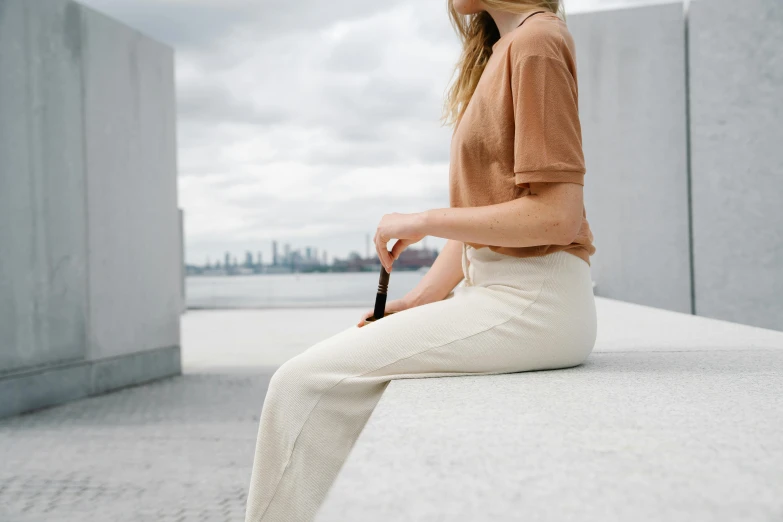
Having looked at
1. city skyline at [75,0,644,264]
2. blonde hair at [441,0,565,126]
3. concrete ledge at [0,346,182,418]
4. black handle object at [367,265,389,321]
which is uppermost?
city skyline at [75,0,644,264]

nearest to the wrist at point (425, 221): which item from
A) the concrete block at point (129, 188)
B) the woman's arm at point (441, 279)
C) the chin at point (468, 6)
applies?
the woman's arm at point (441, 279)

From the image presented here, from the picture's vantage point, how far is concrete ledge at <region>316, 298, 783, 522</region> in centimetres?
58

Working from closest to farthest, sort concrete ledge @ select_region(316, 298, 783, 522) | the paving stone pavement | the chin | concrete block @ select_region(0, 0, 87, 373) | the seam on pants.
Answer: concrete ledge @ select_region(316, 298, 783, 522), the seam on pants, the chin, the paving stone pavement, concrete block @ select_region(0, 0, 87, 373)

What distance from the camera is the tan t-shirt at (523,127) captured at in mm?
1149

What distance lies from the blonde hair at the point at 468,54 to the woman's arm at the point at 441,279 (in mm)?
333

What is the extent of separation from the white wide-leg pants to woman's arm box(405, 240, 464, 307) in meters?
0.22

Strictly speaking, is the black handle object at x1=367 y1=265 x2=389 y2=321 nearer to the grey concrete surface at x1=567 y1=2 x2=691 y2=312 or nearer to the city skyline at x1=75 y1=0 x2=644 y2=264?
the grey concrete surface at x1=567 y1=2 x2=691 y2=312

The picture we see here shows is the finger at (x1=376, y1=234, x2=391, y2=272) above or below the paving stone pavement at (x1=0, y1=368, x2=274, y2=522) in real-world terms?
above

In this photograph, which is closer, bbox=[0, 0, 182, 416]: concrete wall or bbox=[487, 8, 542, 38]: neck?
bbox=[487, 8, 542, 38]: neck

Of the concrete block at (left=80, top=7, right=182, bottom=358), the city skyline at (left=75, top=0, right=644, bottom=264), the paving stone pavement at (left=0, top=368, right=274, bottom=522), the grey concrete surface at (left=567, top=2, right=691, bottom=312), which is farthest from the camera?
the city skyline at (left=75, top=0, right=644, bottom=264)

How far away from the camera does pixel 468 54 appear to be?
1597 millimetres

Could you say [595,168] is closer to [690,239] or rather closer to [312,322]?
[690,239]

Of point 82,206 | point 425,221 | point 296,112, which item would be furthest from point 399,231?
point 296,112

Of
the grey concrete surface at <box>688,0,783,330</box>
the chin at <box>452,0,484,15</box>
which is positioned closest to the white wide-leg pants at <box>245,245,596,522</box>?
the chin at <box>452,0,484,15</box>
